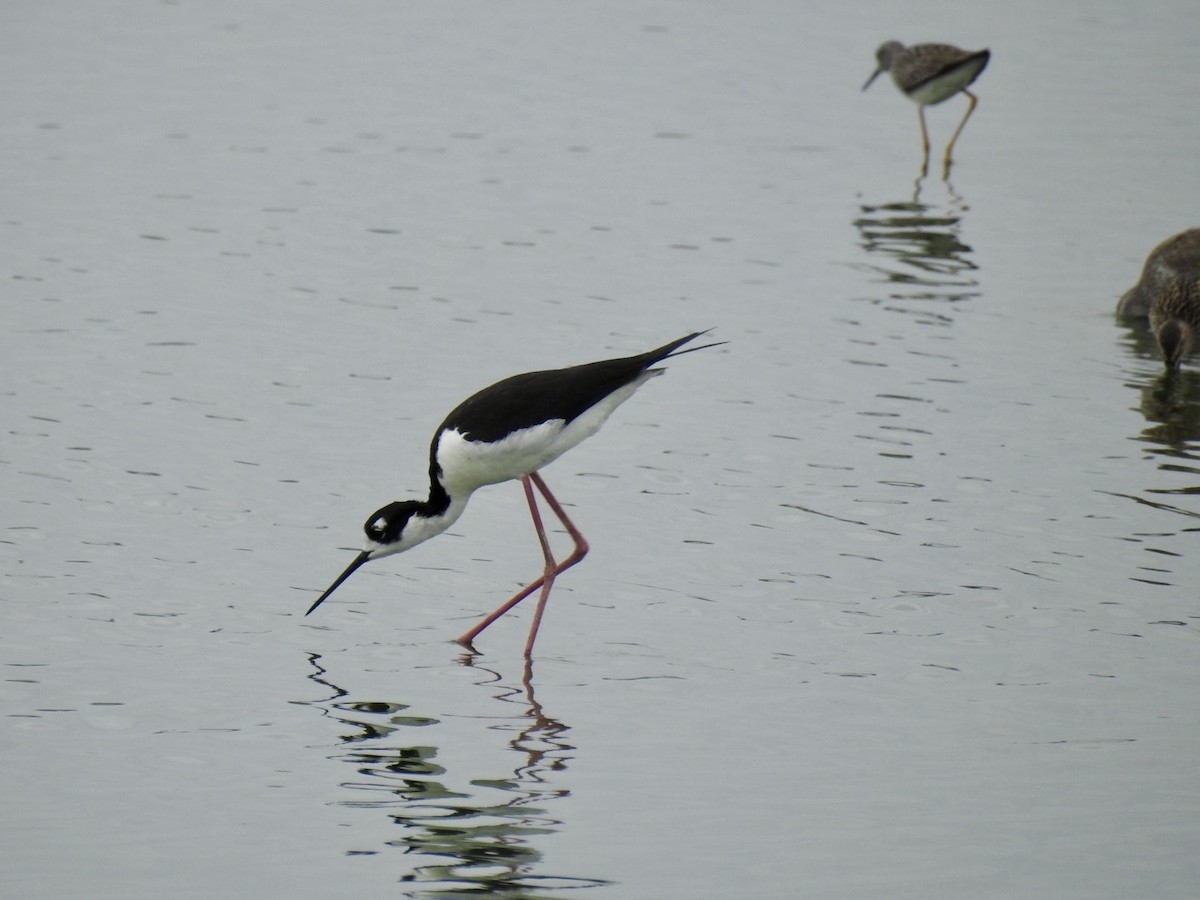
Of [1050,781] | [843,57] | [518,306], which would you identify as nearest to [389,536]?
[1050,781]

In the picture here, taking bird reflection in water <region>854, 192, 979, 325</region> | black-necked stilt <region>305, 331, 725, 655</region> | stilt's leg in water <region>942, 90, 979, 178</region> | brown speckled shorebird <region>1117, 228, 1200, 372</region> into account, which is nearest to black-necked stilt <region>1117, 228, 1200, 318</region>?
brown speckled shorebird <region>1117, 228, 1200, 372</region>

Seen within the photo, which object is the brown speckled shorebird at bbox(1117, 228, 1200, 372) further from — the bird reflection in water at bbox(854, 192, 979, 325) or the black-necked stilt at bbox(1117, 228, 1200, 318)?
the bird reflection in water at bbox(854, 192, 979, 325)

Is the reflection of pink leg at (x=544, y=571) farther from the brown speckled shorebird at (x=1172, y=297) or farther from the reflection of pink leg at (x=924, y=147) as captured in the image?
the reflection of pink leg at (x=924, y=147)

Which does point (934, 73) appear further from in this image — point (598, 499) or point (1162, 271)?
point (598, 499)

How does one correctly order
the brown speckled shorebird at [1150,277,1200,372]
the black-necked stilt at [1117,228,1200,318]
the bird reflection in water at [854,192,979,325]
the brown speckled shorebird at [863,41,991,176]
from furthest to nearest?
the brown speckled shorebird at [863,41,991,176], the bird reflection in water at [854,192,979,325], the black-necked stilt at [1117,228,1200,318], the brown speckled shorebird at [1150,277,1200,372]

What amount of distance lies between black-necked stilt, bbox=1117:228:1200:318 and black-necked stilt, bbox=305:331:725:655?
516cm

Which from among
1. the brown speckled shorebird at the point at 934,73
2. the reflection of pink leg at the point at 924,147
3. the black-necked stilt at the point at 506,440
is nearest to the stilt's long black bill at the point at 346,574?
→ the black-necked stilt at the point at 506,440

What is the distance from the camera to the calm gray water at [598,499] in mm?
5902

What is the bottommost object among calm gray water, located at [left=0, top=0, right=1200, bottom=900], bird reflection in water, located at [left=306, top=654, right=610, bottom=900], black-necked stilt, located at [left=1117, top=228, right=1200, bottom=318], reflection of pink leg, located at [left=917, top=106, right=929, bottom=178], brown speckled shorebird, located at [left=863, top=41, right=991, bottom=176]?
bird reflection in water, located at [left=306, top=654, right=610, bottom=900]

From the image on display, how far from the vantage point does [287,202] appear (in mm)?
13938

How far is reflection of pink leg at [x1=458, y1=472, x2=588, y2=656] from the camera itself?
7.41 meters

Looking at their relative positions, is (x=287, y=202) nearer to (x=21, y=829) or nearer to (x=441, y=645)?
(x=441, y=645)

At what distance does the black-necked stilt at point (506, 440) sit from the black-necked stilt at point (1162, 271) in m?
5.16

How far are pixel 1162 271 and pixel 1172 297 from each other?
1.98 ft
